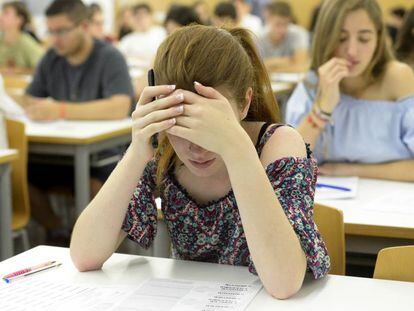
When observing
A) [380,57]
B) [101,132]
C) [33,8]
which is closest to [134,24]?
[33,8]

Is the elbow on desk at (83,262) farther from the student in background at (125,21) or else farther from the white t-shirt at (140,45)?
the student in background at (125,21)

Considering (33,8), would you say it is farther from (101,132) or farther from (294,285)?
(294,285)

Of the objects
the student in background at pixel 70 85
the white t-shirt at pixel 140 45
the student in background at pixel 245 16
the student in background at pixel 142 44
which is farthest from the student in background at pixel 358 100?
the student in background at pixel 245 16

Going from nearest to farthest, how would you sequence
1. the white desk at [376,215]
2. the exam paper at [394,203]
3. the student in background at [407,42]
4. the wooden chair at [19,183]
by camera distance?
the white desk at [376,215] < the exam paper at [394,203] < the wooden chair at [19,183] < the student in background at [407,42]

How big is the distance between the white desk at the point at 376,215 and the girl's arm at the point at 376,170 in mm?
109

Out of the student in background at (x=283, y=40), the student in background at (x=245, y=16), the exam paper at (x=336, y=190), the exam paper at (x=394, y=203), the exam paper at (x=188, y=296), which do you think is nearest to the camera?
the exam paper at (x=188, y=296)

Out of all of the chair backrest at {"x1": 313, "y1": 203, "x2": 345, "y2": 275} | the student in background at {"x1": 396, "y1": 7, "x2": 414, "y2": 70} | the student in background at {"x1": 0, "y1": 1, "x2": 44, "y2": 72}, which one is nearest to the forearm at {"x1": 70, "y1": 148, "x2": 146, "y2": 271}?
the chair backrest at {"x1": 313, "y1": 203, "x2": 345, "y2": 275}

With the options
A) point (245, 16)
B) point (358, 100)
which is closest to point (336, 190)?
point (358, 100)

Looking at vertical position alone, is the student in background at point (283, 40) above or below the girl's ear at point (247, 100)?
below

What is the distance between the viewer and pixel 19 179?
10.2ft

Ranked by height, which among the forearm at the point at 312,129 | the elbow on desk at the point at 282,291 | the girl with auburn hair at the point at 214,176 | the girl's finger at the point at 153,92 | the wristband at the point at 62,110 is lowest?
the wristband at the point at 62,110

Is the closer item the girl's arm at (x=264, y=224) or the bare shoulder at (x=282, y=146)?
the girl's arm at (x=264, y=224)

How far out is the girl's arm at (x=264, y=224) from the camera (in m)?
1.40

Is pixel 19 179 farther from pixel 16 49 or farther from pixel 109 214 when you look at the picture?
pixel 16 49
